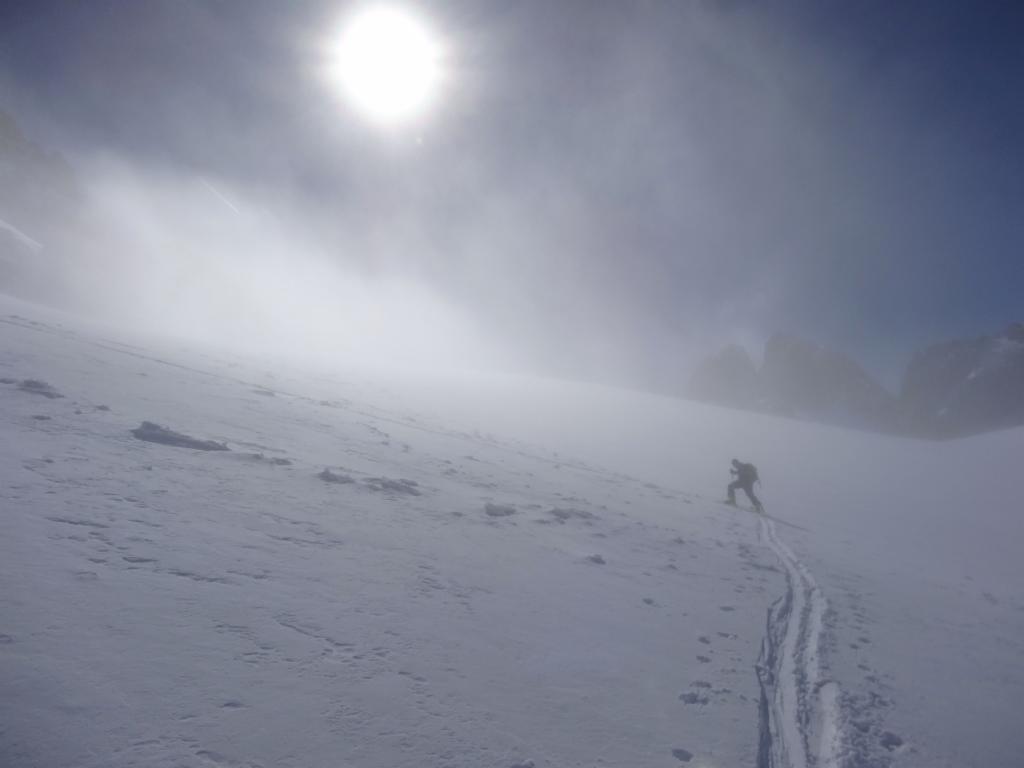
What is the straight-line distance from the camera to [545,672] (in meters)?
5.14

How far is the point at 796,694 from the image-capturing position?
5746mm

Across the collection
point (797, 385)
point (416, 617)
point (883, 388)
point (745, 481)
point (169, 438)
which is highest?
point (883, 388)

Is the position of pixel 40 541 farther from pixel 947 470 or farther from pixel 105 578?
pixel 947 470

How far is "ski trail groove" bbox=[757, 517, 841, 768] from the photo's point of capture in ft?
15.6

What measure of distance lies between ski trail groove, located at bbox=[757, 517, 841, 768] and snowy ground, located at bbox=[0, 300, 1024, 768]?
0.12ft

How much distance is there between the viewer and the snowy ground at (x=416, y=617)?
3.66m

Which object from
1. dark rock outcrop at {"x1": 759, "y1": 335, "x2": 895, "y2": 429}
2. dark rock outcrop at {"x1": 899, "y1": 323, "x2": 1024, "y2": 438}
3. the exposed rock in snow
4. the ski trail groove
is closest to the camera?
the ski trail groove

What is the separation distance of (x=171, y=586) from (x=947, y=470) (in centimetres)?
4270

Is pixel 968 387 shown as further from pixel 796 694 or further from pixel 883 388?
pixel 796 694

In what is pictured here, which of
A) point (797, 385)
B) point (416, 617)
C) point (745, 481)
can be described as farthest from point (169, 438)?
point (797, 385)

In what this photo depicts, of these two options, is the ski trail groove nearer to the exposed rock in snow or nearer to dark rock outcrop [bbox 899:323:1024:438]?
the exposed rock in snow

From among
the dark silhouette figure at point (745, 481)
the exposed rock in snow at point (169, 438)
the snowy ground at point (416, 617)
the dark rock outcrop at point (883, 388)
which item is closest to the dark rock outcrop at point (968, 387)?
the dark rock outcrop at point (883, 388)

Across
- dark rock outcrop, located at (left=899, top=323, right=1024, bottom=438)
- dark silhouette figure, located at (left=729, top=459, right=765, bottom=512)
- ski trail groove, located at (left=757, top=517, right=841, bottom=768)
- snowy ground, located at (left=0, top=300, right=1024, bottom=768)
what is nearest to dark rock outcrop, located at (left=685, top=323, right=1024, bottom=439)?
dark rock outcrop, located at (left=899, top=323, right=1024, bottom=438)

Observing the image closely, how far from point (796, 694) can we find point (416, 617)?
472 cm
